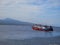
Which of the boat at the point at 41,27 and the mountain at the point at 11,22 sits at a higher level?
the mountain at the point at 11,22

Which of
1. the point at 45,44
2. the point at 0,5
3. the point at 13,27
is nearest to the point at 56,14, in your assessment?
the point at 45,44

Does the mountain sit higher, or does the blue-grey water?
the mountain

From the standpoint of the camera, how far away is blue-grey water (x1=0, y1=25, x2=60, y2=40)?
6.50 feet

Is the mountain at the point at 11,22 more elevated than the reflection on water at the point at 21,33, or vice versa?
the mountain at the point at 11,22

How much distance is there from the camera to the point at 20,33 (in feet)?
6.55

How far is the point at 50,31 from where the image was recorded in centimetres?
199

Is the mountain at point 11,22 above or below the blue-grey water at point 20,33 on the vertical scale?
above

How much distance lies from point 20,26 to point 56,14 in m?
0.42

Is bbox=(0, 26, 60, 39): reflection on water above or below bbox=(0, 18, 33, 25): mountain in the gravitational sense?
below

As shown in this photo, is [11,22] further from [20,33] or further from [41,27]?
[41,27]

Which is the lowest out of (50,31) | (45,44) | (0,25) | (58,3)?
(45,44)

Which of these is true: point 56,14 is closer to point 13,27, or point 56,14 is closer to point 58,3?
point 58,3

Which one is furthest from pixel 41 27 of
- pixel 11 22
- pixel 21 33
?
pixel 11 22

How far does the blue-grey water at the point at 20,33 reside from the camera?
1.98 meters
